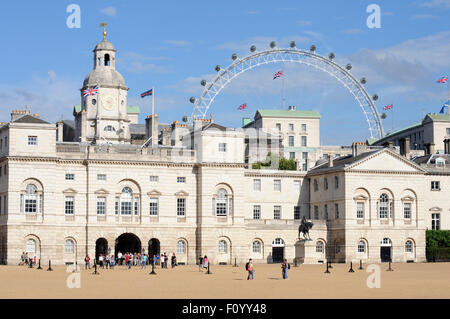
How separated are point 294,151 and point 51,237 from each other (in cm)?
7568

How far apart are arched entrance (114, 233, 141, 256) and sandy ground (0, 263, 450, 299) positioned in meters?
20.1

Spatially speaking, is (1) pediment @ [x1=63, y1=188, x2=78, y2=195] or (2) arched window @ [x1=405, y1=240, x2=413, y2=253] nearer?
(1) pediment @ [x1=63, y1=188, x2=78, y2=195]

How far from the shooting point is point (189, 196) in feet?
296

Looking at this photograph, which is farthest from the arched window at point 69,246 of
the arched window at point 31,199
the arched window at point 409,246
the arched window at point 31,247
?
the arched window at point 409,246

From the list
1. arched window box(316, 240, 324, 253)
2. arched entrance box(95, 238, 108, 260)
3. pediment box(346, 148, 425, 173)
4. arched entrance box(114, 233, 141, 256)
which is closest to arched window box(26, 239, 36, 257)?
arched entrance box(95, 238, 108, 260)

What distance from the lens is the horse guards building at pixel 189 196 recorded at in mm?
84438

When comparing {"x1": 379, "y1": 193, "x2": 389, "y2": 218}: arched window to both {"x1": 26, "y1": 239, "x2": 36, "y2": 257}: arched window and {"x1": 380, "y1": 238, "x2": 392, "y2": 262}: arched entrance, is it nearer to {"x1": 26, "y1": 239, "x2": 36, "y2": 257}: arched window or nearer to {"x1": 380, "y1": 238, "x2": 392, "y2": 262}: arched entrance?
{"x1": 380, "y1": 238, "x2": 392, "y2": 262}: arched entrance

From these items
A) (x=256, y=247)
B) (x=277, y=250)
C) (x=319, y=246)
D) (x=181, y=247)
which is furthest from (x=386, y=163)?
(x=181, y=247)

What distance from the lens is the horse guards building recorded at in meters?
84.4

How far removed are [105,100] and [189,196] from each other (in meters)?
20.8

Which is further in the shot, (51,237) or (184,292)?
(51,237)
